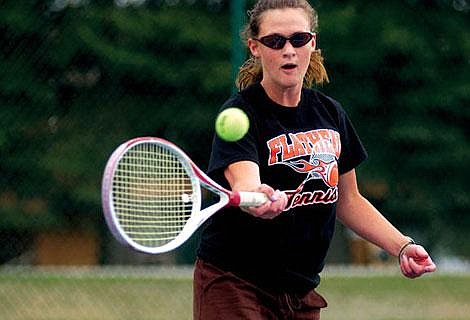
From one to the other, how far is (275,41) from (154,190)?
25.6 inches

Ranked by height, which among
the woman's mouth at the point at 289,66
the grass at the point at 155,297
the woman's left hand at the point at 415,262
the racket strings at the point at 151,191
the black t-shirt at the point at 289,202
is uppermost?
the woman's mouth at the point at 289,66

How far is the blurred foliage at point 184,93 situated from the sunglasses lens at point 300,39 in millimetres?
4812

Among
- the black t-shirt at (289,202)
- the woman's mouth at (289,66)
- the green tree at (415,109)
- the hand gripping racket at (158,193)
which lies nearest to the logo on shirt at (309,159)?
the black t-shirt at (289,202)

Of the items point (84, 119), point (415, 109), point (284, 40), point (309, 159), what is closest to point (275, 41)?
point (284, 40)

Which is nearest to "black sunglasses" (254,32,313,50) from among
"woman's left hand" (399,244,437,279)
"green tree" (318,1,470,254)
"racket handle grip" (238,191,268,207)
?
"racket handle grip" (238,191,268,207)

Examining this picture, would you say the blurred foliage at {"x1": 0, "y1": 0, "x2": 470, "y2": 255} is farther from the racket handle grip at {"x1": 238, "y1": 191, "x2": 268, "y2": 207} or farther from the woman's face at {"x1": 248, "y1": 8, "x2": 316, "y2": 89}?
the racket handle grip at {"x1": 238, "y1": 191, "x2": 268, "y2": 207}

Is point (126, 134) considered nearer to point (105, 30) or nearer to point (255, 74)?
point (105, 30)

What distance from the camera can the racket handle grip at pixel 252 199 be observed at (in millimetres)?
3693

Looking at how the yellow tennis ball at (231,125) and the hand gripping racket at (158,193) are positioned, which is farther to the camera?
the yellow tennis ball at (231,125)

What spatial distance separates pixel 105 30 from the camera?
359 inches

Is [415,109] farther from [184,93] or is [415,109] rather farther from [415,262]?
[415,262]

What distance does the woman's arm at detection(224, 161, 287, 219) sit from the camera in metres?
3.69

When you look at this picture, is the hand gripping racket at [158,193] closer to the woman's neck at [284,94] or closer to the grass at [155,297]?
the woman's neck at [284,94]

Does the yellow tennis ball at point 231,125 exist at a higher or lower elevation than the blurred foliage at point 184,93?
higher
